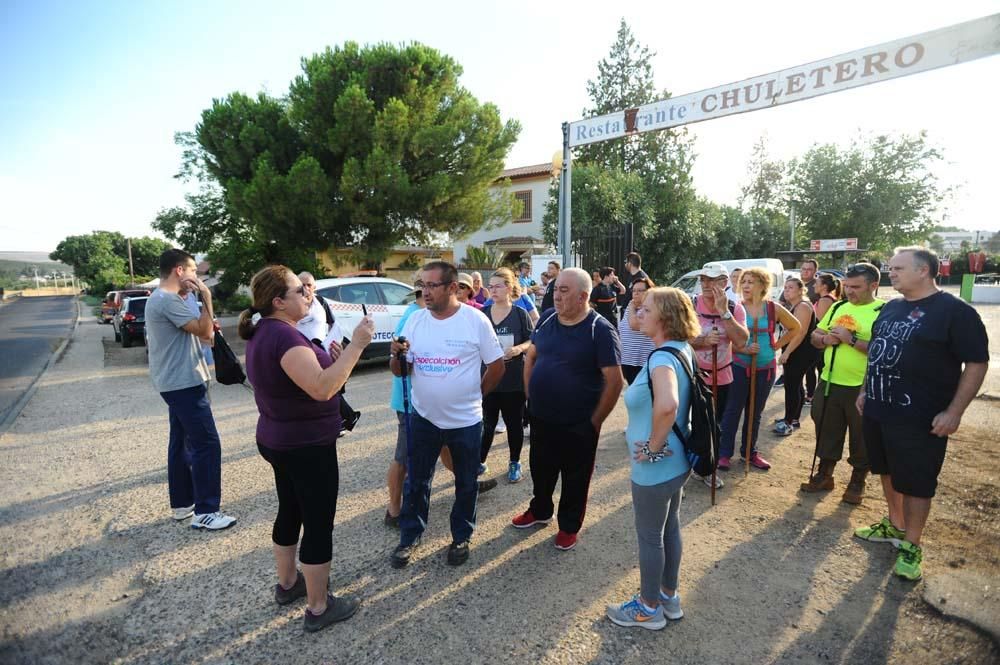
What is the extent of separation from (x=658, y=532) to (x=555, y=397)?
3.23 ft

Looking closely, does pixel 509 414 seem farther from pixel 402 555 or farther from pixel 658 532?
pixel 658 532

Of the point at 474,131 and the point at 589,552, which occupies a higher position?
the point at 474,131

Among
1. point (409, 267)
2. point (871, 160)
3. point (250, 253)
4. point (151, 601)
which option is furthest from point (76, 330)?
point (871, 160)

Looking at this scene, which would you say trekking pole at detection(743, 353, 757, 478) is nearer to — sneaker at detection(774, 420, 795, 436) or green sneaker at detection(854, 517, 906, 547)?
green sneaker at detection(854, 517, 906, 547)

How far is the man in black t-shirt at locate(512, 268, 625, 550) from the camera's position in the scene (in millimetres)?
3162

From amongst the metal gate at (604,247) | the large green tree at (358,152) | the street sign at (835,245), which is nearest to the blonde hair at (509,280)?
the metal gate at (604,247)

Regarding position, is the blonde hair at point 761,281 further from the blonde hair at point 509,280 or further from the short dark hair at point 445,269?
the short dark hair at point 445,269

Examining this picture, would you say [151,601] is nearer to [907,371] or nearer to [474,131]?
[907,371]

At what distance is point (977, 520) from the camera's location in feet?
12.2

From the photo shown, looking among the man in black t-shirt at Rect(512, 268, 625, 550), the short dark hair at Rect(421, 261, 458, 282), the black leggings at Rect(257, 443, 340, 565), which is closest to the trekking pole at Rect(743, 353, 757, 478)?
the man in black t-shirt at Rect(512, 268, 625, 550)

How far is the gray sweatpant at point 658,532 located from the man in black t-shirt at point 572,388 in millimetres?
672

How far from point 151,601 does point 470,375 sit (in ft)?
7.22

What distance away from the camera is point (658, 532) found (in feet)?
8.35

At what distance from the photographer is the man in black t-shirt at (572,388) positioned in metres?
3.16
